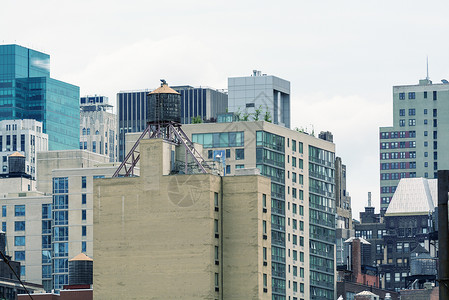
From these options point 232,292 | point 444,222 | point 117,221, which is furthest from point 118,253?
point 444,222

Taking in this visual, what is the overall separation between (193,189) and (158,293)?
1544 cm

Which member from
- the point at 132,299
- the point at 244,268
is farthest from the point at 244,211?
the point at 132,299

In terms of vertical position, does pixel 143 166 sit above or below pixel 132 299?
above

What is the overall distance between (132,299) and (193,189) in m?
17.9

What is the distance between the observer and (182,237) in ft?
643

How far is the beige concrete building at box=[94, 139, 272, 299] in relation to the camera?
194750mm

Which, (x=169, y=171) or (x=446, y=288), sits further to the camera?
(x=169, y=171)

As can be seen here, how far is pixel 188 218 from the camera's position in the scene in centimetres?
19612

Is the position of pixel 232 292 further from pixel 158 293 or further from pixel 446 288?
pixel 446 288

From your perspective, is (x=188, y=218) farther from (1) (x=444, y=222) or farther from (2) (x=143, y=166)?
(1) (x=444, y=222)

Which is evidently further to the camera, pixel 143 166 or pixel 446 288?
pixel 143 166

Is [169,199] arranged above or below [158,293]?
above

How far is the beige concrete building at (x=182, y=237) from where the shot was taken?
7667 inches

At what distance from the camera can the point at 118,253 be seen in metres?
199
